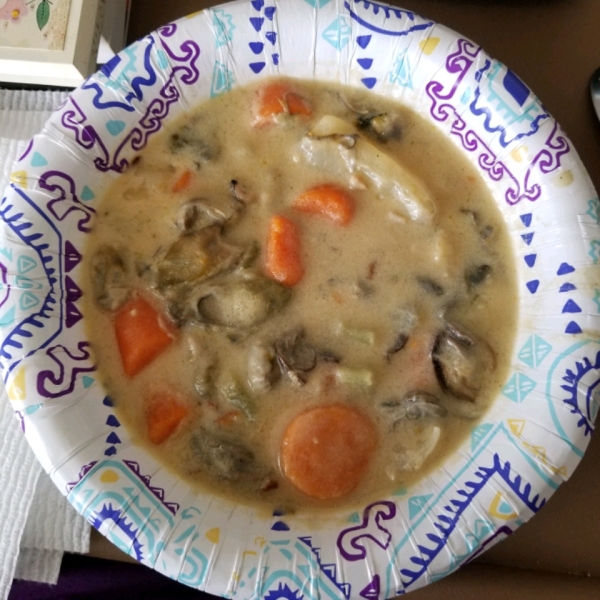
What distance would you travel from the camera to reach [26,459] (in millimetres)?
1186

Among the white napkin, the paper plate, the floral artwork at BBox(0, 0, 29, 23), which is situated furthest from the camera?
the floral artwork at BBox(0, 0, 29, 23)

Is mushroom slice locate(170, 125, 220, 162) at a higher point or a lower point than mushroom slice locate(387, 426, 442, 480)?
higher

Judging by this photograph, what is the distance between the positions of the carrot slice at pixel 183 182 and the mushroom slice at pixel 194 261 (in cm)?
15

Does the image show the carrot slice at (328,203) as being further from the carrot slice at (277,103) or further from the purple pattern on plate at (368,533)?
the purple pattern on plate at (368,533)

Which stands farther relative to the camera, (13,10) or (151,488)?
(13,10)

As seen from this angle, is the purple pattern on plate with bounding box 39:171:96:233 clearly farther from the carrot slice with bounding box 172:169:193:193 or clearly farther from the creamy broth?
the carrot slice with bounding box 172:169:193:193

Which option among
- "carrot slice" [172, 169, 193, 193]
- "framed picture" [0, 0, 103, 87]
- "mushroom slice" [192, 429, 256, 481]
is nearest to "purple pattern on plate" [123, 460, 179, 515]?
"mushroom slice" [192, 429, 256, 481]

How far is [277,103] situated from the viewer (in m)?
1.34

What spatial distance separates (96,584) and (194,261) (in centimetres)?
83

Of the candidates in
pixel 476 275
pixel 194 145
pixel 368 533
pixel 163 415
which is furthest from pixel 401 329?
pixel 194 145

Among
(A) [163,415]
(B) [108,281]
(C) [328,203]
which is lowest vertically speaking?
(A) [163,415]

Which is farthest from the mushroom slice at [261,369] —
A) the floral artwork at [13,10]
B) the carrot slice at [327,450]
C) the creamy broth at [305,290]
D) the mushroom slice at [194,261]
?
the floral artwork at [13,10]

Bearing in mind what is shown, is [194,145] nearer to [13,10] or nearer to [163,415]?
[13,10]

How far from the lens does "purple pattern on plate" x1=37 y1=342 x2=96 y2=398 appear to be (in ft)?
3.53
